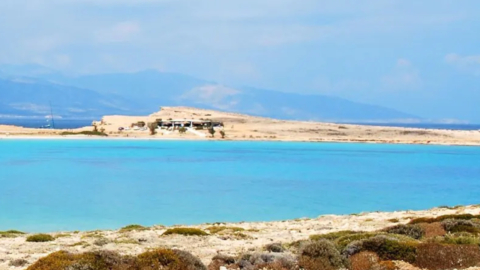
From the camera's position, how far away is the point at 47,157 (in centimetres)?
6900

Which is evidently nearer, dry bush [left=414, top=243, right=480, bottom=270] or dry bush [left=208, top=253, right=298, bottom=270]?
dry bush [left=208, top=253, right=298, bottom=270]

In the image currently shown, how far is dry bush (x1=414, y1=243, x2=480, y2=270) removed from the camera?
34.7 ft

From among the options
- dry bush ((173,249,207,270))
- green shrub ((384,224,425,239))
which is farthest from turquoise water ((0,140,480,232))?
dry bush ((173,249,207,270))

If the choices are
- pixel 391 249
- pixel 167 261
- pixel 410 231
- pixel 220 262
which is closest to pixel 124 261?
pixel 167 261

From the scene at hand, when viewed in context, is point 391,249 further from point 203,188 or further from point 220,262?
point 203,188

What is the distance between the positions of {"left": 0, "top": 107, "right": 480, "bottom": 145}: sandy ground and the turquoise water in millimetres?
42393

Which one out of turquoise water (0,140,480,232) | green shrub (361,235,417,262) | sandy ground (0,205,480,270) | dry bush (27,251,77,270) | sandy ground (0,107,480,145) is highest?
sandy ground (0,107,480,145)

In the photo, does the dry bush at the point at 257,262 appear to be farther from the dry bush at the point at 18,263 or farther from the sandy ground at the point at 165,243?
the dry bush at the point at 18,263

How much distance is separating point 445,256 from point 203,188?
3214cm

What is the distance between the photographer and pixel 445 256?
35.5 feet

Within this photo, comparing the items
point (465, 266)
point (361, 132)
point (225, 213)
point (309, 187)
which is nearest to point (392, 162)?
point (309, 187)

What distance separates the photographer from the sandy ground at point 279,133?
117 meters

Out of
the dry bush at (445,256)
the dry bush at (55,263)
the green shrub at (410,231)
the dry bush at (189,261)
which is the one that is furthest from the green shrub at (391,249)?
the dry bush at (55,263)

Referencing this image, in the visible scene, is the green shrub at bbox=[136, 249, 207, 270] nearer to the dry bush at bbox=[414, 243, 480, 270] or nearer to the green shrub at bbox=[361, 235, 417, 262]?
the green shrub at bbox=[361, 235, 417, 262]
